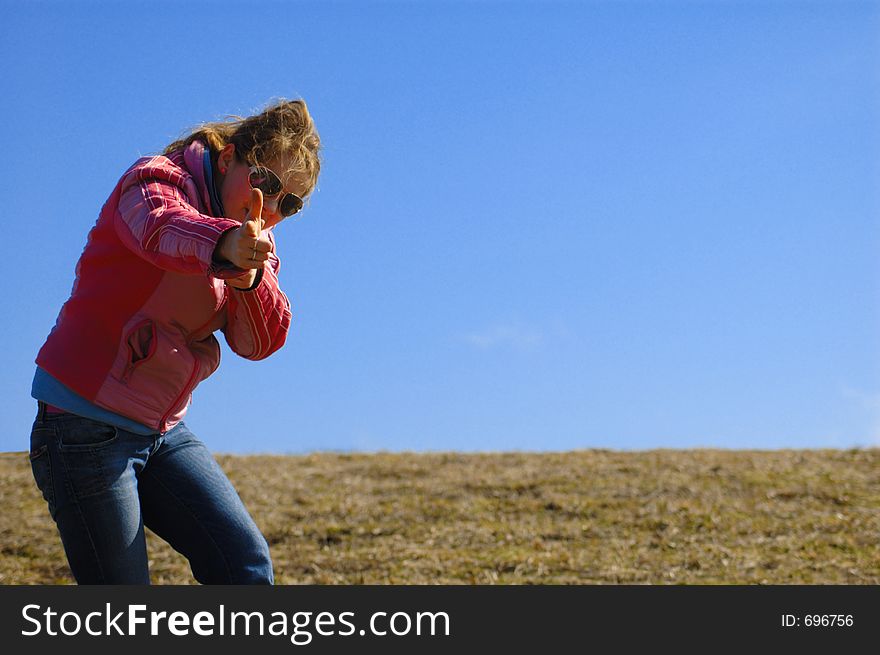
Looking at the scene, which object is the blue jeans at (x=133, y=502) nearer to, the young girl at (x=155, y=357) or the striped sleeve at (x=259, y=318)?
the young girl at (x=155, y=357)

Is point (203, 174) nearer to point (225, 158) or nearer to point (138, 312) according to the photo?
point (225, 158)

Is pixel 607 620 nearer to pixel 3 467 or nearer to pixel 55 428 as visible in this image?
pixel 55 428

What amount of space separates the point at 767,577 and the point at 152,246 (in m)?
7.31

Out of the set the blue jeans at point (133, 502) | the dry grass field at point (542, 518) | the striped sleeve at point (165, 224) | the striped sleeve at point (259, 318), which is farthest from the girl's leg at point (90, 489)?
the dry grass field at point (542, 518)

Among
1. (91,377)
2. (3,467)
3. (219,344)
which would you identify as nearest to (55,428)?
(91,377)

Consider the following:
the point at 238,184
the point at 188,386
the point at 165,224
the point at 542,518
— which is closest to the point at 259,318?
the point at 188,386

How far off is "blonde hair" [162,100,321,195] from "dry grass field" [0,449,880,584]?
19.0ft

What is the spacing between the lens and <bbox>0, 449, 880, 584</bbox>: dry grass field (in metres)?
8.80

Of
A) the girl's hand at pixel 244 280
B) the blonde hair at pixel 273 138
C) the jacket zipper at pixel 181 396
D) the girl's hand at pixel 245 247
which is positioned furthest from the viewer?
the blonde hair at pixel 273 138

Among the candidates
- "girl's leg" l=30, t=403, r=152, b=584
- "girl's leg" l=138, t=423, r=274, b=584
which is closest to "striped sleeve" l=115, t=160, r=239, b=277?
"girl's leg" l=30, t=403, r=152, b=584

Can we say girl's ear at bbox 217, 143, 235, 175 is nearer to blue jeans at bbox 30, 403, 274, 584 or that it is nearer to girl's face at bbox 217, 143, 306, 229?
girl's face at bbox 217, 143, 306, 229

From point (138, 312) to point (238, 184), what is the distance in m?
0.55

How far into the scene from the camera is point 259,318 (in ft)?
10.7

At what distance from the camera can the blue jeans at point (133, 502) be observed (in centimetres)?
303
